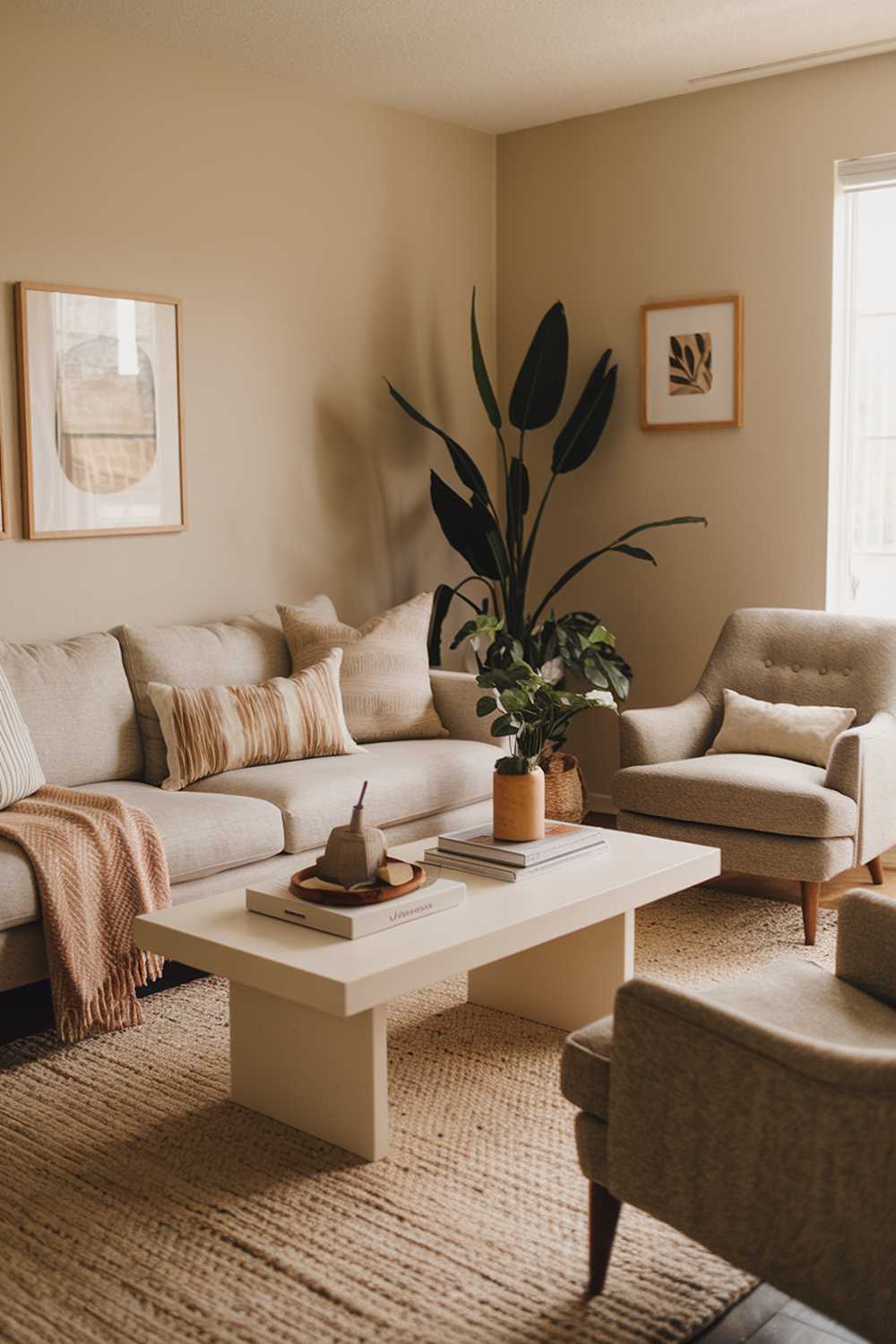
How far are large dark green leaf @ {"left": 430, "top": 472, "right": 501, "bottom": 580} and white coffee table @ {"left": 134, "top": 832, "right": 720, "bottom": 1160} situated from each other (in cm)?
205

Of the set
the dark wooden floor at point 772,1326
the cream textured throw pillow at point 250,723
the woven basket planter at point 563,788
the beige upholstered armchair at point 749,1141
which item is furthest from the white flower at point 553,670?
the dark wooden floor at point 772,1326

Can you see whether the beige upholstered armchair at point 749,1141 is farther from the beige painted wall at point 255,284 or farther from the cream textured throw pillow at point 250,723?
the beige painted wall at point 255,284

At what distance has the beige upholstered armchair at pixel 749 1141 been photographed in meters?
1.62

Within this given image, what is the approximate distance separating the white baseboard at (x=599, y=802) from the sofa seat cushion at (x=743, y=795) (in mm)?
1168

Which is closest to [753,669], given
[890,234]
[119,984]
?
[890,234]

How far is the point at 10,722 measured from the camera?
10.9 ft

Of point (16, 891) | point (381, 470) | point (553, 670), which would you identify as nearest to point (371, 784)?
point (16, 891)

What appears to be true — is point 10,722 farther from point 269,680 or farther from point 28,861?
point 269,680

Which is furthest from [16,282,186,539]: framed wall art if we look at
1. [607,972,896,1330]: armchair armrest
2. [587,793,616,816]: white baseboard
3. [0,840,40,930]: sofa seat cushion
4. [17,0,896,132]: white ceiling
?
[607,972,896,1330]: armchair armrest

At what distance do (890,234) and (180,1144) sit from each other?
3.61 metres

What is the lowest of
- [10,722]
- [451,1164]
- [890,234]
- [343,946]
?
[451,1164]

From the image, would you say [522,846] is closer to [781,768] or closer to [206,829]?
[206,829]

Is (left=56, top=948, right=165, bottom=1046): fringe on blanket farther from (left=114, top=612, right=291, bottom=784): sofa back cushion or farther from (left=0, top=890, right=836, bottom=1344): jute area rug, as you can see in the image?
(left=114, top=612, right=291, bottom=784): sofa back cushion

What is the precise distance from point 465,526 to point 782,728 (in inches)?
55.4
